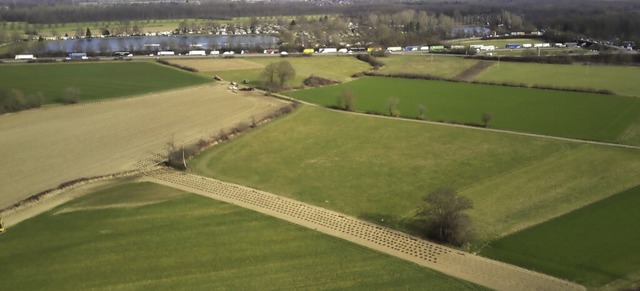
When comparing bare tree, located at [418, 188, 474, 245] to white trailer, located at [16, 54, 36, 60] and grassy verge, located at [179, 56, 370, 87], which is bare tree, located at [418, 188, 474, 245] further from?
white trailer, located at [16, 54, 36, 60]

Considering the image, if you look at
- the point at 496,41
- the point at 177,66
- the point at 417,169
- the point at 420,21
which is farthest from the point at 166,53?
the point at 420,21

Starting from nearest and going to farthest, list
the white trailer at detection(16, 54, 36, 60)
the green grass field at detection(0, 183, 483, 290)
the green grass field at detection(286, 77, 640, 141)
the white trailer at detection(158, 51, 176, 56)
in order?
the green grass field at detection(0, 183, 483, 290) → the green grass field at detection(286, 77, 640, 141) → the white trailer at detection(16, 54, 36, 60) → the white trailer at detection(158, 51, 176, 56)

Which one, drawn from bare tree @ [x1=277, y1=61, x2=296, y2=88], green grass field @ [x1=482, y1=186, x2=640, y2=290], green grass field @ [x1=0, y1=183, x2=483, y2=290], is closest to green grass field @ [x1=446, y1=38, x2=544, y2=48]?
bare tree @ [x1=277, y1=61, x2=296, y2=88]

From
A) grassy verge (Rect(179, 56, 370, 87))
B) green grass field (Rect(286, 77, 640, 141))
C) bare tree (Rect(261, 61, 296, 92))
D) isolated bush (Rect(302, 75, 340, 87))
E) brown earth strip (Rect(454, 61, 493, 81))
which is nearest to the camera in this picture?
green grass field (Rect(286, 77, 640, 141))

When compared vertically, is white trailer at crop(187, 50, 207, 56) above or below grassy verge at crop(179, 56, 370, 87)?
above

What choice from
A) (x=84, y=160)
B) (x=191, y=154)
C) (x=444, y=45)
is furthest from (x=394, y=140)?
(x=444, y=45)

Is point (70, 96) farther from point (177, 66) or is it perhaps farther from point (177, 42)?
point (177, 42)
